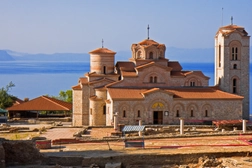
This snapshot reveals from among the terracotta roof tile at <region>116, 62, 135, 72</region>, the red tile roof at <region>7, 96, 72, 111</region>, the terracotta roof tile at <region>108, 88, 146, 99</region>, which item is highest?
the terracotta roof tile at <region>116, 62, 135, 72</region>

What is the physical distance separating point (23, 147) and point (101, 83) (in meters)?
22.5

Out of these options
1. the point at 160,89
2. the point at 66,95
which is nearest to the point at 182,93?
the point at 160,89

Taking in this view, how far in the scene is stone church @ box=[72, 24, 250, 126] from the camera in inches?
1800

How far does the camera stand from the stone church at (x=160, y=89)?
45.7 metres

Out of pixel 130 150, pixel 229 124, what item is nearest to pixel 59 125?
pixel 229 124

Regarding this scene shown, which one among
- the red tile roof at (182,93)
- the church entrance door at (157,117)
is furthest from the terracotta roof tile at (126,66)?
the church entrance door at (157,117)

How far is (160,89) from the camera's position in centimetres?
4594

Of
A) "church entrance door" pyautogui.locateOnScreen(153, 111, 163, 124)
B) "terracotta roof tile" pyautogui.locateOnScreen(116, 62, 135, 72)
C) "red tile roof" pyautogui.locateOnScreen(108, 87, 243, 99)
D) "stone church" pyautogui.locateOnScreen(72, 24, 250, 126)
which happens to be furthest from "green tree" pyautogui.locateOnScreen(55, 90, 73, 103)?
"church entrance door" pyautogui.locateOnScreen(153, 111, 163, 124)

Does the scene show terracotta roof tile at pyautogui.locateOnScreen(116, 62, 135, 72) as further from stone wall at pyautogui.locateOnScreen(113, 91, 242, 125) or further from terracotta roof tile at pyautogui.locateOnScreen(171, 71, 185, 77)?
stone wall at pyautogui.locateOnScreen(113, 91, 242, 125)

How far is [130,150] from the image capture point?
96.7 ft

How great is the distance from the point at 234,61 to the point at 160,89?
7.67 m

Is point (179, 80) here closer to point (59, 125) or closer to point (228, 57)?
point (228, 57)

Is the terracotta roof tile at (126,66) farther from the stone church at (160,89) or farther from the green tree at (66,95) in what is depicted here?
the green tree at (66,95)

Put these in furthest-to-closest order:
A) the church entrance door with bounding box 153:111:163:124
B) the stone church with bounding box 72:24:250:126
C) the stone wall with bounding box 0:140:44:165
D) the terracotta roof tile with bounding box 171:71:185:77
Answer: the terracotta roof tile with bounding box 171:71:185:77, the church entrance door with bounding box 153:111:163:124, the stone church with bounding box 72:24:250:126, the stone wall with bounding box 0:140:44:165
